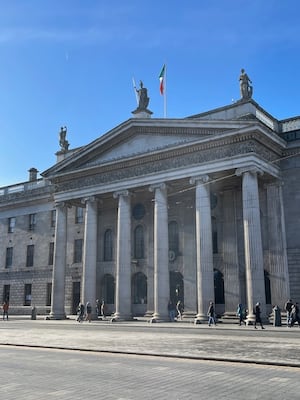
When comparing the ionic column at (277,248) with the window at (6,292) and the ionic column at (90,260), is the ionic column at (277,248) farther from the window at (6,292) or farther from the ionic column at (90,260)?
the window at (6,292)

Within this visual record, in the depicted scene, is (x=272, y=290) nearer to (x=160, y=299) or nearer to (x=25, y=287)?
(x=160, y=299)

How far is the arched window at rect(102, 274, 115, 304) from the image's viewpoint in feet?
137

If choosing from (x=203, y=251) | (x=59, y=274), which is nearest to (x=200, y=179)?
(x=203, y=251)

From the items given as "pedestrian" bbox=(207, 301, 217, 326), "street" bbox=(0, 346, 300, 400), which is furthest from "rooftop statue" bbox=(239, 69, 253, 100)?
"street" bbox=(0, 346, 300, 400)

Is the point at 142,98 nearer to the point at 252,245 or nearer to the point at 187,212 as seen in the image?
the point at 187,212

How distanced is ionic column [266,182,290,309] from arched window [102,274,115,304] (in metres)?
15.9

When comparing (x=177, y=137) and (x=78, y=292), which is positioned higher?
(x=177, y=137)

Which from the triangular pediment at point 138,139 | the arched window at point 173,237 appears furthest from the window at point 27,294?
the arched window at point 173,237

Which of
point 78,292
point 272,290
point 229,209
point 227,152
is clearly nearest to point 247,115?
point 227,152

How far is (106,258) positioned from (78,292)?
4733 millimetres

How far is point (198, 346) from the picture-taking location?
15.7 metres

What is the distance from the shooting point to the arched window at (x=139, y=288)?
131ft

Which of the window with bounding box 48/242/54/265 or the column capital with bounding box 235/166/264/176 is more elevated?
the column capital with bounding box 235/166/264/176

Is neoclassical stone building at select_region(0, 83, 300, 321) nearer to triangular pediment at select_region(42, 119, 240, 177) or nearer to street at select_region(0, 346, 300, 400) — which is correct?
triangular pediment at select_region(42, 119, 240, 177)
